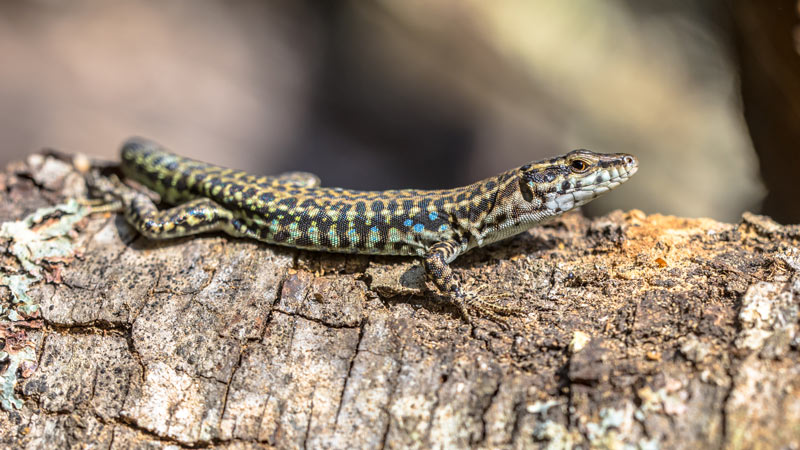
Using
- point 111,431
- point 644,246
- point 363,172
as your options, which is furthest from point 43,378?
point 363,172

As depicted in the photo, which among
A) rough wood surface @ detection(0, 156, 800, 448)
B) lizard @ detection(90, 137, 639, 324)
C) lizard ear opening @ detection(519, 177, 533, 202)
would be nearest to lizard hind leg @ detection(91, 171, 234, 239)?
lizard @ detection(90, 137, 639, 324)

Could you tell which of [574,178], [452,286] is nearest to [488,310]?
[452,286]

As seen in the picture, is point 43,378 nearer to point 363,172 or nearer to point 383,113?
point 363,172

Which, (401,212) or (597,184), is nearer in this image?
(597,184)

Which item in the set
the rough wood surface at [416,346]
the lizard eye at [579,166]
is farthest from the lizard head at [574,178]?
the rough wood surface at [416,346]

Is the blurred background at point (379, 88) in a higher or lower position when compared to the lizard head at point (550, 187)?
higher

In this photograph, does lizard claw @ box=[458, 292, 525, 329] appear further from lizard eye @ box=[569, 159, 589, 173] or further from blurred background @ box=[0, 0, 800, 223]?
blurred background @ box=[0, 0, 800, 223]

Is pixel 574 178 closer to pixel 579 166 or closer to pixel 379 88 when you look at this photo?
pixel 579 166

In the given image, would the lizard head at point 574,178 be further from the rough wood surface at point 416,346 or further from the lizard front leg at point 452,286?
the lizard front leg at point 452,286
